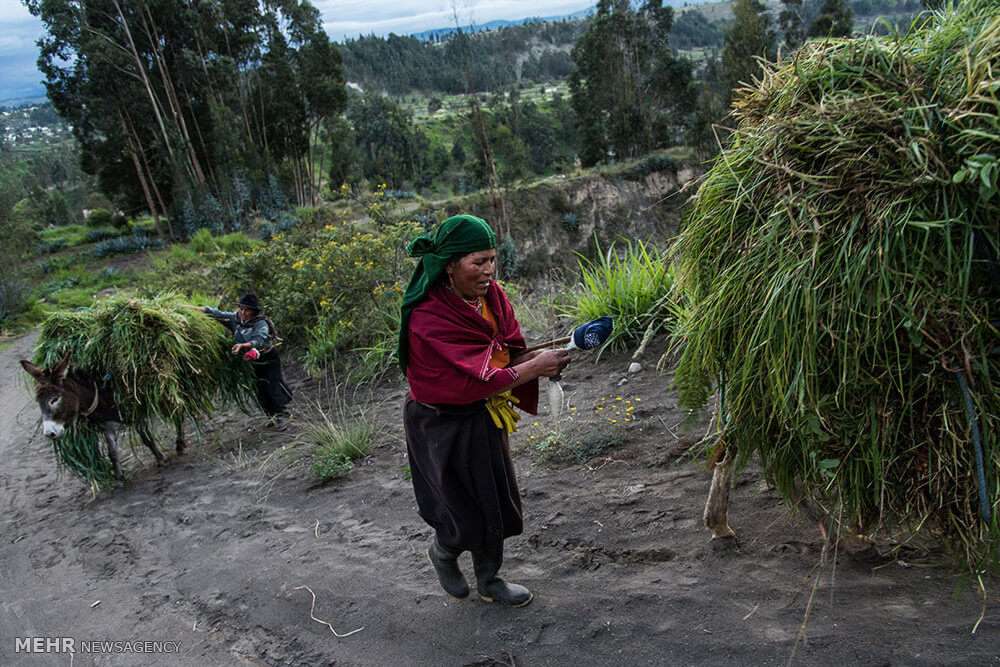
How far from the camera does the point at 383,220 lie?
394 inches

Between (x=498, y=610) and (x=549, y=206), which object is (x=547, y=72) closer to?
(x=549, y=206)

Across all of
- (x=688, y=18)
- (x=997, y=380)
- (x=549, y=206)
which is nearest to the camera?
(x=997, y=380)

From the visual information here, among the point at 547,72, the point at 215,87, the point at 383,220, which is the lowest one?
the point at 383,220

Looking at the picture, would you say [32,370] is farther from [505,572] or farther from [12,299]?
[12,299]

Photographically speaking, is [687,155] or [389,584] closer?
[389,584]

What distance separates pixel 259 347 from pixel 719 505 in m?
4.59

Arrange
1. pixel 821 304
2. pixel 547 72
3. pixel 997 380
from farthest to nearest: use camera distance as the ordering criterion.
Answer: pixel 547 72 < pixel 821 304 < pixel 997 380

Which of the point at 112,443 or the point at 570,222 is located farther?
the point at 570,222

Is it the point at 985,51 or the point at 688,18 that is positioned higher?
the point at 688,18

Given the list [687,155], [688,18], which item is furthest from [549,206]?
[688,18]

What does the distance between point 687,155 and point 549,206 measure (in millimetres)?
10252

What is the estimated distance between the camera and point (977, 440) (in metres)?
1.77

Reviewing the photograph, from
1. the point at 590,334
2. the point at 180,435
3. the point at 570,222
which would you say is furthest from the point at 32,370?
the point at 570,222

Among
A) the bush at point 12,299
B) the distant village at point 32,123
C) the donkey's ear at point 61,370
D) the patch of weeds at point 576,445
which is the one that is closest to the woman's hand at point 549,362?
the patch of weeds at point 576,445
